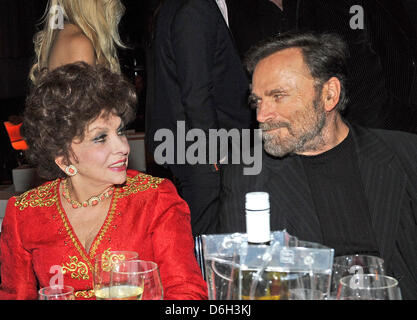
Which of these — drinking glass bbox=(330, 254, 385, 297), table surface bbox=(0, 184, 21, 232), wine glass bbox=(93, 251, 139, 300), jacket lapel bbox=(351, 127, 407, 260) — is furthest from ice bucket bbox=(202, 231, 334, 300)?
table surface bbox=(0, 184, 21, 232)

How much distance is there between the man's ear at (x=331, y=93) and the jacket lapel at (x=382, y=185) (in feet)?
0.52

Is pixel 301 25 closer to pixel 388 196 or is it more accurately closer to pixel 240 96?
pixel 240 96

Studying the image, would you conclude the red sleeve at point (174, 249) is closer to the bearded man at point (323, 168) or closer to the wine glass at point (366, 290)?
the bearded man at point (323, 168)

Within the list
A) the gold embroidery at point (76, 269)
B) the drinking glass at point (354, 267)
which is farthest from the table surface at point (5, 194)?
the drinking glass at point (354, 267)

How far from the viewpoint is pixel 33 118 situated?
73.0 inches

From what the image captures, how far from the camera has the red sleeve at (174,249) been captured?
1626mm

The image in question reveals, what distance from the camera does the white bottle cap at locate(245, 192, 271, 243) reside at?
974 millimetres

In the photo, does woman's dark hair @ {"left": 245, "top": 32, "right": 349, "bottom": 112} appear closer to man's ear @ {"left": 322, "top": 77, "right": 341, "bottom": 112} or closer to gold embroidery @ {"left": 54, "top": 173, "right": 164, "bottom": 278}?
man's ear @ {"left": 322, "top": 77, "right": 341, "bottom": 112}

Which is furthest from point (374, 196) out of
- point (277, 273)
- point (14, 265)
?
point (14, 265)

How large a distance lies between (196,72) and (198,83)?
49 mm

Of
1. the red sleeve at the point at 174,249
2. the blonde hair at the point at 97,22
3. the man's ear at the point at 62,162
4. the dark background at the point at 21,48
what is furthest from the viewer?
the dark background at the point at 21,48

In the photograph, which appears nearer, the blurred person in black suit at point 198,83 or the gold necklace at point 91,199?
the gold necklace at point 91,199

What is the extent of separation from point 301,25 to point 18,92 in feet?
20.9

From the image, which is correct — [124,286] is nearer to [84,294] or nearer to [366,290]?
[366,290]
